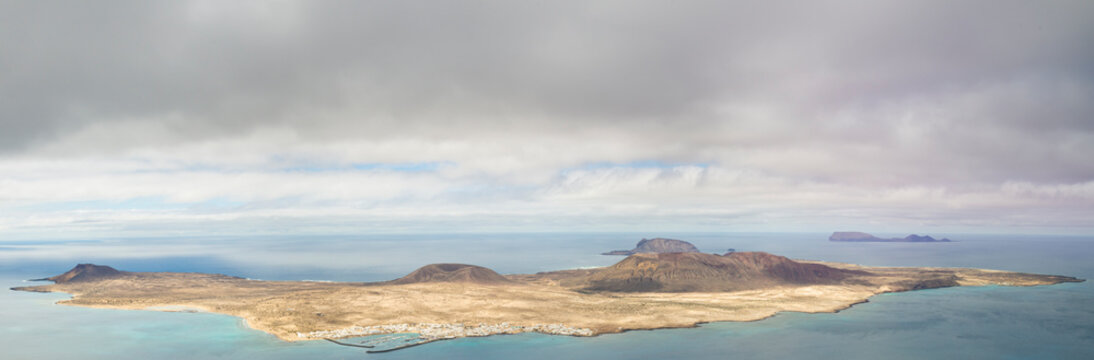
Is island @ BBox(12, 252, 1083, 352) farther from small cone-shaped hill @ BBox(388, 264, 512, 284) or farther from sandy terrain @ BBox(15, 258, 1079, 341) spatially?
small cone-shaped hill @ BBox(388, 264, 512, 284)

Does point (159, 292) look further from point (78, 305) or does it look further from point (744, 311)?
point (744, 311)

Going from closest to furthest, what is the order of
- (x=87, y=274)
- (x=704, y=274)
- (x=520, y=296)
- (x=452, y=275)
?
(x=520, y=296) → (x=704, y=274) → (x=452, y=275) → (x=87, y=274)

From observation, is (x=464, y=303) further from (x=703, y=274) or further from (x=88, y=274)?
(x=88, y=274)

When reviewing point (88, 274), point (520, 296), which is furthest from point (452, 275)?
point (88, 274)

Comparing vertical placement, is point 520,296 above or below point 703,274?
below

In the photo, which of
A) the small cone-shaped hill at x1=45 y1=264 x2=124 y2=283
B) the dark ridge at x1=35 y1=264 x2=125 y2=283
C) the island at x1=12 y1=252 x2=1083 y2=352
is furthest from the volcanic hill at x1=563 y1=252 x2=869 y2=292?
the small cone-shaped hill at x1=45 y1=264 x2=124 y2=283

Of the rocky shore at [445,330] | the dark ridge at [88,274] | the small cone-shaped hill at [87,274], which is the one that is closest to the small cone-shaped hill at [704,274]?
the rocky shore at [445,330]

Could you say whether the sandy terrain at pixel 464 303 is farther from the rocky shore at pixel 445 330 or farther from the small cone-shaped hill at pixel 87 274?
the small cone-shaped hill at pixel 87 274
